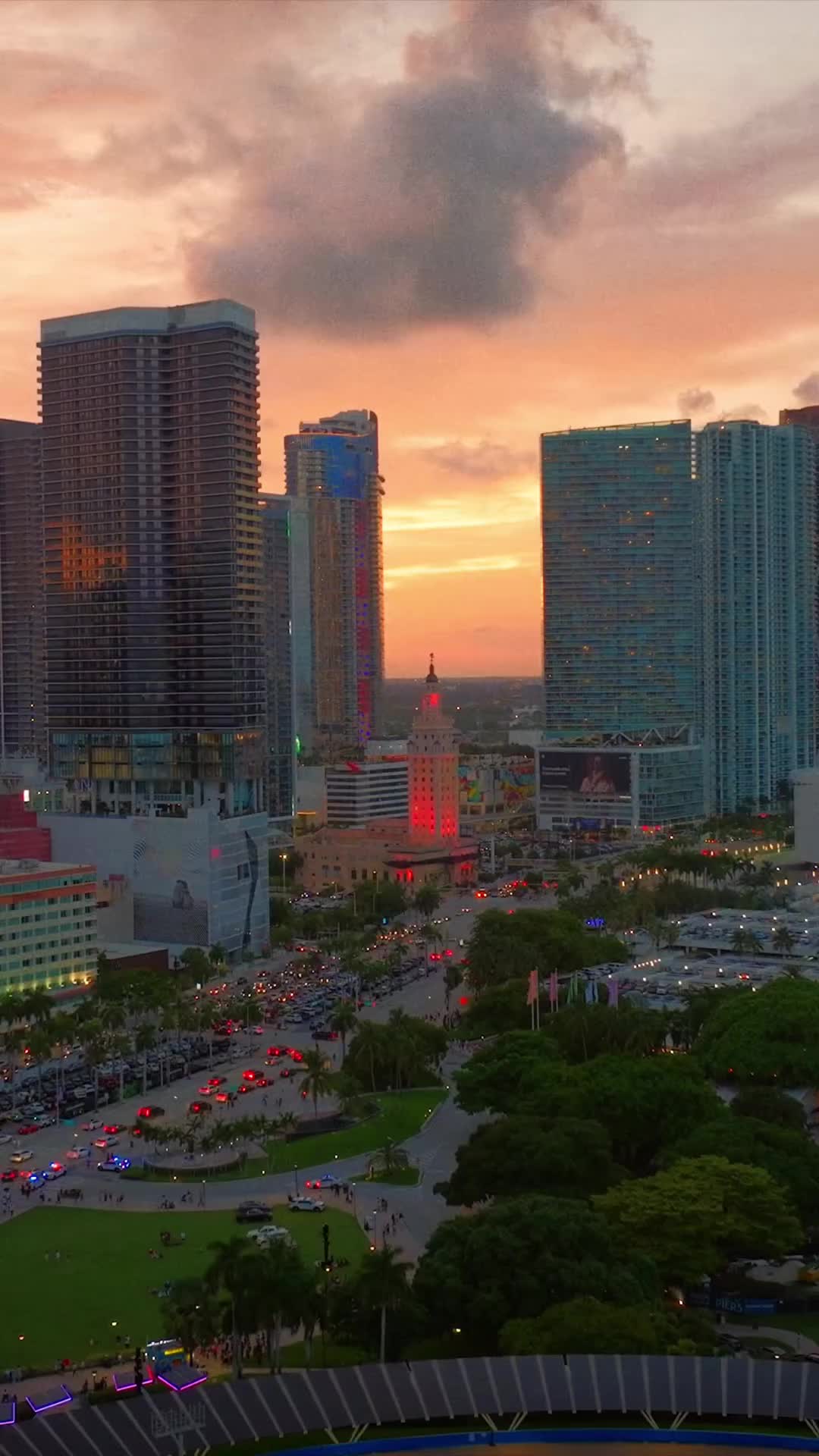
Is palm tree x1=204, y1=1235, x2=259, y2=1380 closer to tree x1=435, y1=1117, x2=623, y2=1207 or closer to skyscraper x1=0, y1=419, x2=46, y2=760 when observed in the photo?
tree x1=435, y1=1117, x2=623, y2=1207

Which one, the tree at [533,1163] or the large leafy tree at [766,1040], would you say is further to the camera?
the large leafy tree at [766,1040]

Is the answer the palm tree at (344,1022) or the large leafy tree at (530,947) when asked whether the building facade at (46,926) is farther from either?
the large leafy tree at (530,947)

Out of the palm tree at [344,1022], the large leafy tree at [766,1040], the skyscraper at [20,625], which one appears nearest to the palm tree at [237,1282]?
the large leafy tree at [766,1040]

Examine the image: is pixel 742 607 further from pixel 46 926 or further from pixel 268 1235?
pixel 268 1235

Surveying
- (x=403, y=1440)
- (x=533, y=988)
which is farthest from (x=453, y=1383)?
(x=533, y=988)

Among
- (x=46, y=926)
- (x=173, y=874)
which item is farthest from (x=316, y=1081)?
(x=173, y=874)

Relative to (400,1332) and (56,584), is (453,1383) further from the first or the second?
(56,584)
